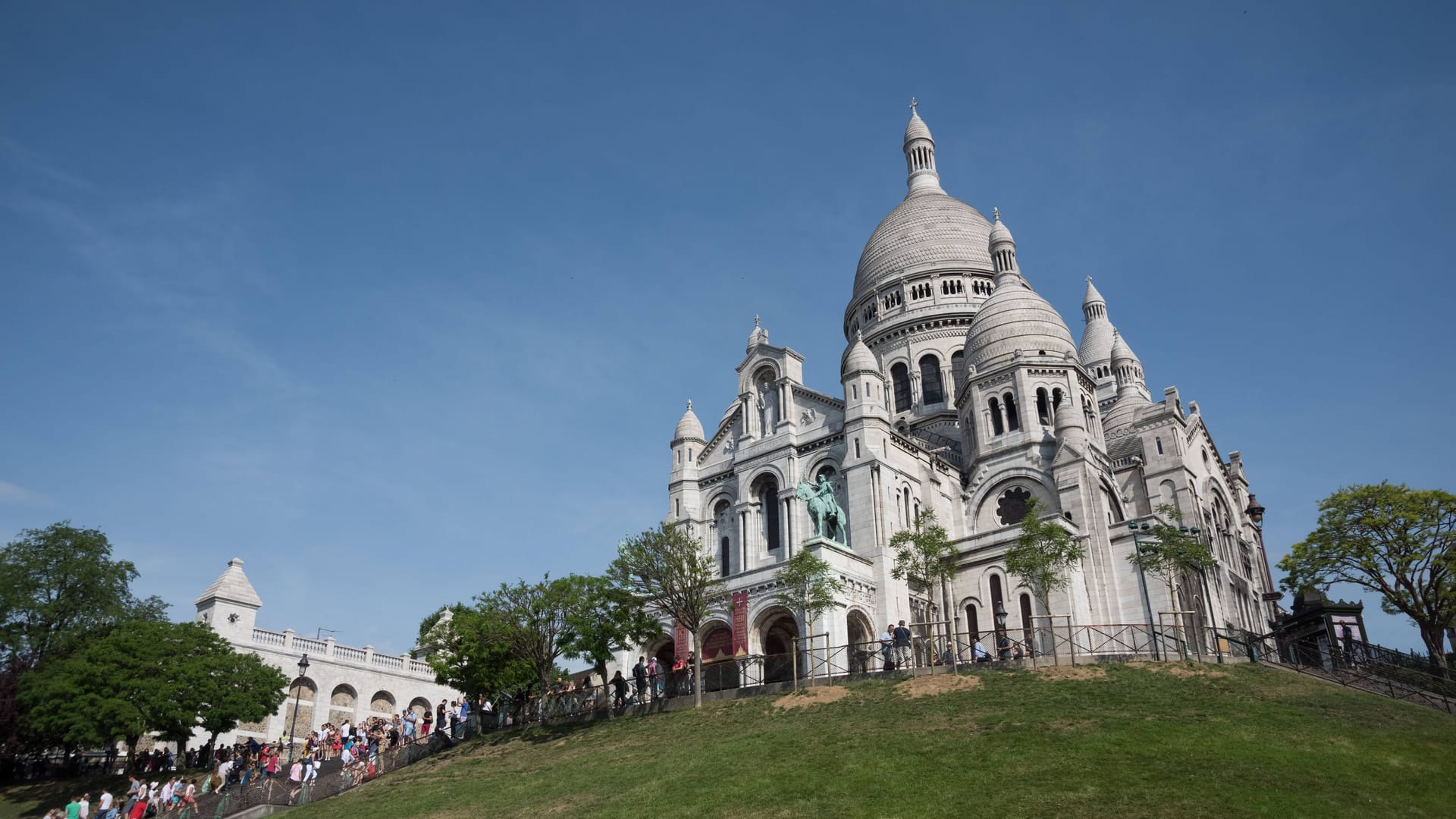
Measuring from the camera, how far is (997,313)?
180 ft

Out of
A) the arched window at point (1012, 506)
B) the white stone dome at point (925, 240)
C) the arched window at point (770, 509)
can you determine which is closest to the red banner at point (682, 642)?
the arched window at point (770, 509)

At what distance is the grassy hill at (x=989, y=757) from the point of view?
61.1ft

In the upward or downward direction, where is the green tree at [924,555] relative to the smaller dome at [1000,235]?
downward

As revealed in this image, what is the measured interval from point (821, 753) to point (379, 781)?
13.7 metres

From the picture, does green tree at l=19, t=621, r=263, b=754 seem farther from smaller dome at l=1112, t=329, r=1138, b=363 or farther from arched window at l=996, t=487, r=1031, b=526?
smaller dome at l=1112, t=329, r=1138, b=363

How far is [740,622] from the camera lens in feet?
135

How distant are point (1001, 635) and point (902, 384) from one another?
88.8ft

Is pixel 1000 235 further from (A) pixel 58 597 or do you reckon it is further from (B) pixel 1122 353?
(A) pixel 58 597

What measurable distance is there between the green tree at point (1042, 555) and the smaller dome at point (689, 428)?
1834 cm

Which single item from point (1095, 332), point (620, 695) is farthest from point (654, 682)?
point (1095, 332)

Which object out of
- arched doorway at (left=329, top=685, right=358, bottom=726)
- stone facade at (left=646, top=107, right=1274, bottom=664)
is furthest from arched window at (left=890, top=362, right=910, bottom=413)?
arched doorway at (left=329, top=685, right=358, bottom=726)

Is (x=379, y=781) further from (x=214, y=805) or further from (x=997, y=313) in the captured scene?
(x=997, y=313)

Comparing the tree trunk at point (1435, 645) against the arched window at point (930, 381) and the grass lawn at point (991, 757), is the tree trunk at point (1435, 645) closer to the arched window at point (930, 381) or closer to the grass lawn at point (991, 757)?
the grass lawn at point (991, 757)

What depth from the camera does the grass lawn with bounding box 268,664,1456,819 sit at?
18609 mm
